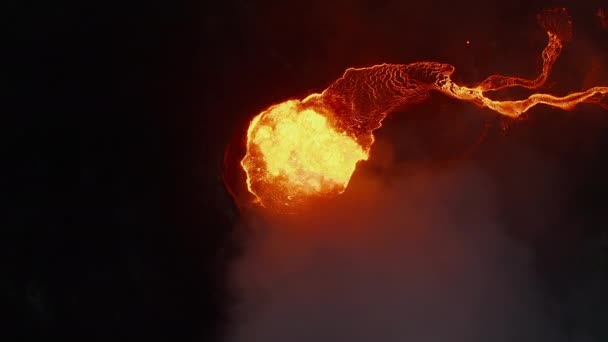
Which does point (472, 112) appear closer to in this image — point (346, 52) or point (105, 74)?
point (346, 52)

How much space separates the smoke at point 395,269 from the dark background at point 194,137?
54 cm

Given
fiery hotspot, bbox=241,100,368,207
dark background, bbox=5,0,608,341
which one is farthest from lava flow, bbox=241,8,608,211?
dark background, bbox=5,0,608,341

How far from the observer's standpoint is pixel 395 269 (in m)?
15.8

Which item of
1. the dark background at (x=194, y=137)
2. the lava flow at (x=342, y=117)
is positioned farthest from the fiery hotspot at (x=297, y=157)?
the dark background at (x=194, y=137)

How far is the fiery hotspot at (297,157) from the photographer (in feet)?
50.1

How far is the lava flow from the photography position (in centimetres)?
1534

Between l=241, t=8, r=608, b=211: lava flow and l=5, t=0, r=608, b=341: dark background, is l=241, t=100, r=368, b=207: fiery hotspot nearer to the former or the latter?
l=241, t=8, r=608, b=211: lava flow

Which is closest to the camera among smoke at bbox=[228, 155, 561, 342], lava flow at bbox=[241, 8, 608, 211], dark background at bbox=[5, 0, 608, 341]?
dark background at bbox=[5, 0, 608, 341]

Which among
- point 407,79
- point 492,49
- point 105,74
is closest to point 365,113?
point 407,79

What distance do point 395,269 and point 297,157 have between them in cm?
395

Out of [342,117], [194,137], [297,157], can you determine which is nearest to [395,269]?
[297,157]

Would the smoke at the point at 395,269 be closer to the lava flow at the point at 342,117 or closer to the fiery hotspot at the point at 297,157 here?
the fiery hotspot at the point at 297,157

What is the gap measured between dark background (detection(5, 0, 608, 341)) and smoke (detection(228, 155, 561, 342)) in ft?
1.78

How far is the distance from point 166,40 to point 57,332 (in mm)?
8068
